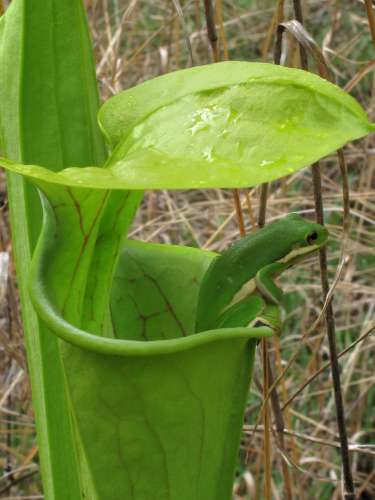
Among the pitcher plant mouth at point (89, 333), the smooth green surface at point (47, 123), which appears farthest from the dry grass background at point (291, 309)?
the pitcher plant mouth at point (89, 333)

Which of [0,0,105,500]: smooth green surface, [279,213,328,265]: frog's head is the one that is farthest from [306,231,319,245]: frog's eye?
[0,0,105,500]: smooth green surface

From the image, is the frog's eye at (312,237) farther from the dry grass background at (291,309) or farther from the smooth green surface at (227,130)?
the dry grass background at (291,309)

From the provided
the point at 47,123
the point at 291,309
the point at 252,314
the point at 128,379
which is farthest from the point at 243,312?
the point at 291,309

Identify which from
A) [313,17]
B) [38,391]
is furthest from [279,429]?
[313,17]

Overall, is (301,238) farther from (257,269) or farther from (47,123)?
(47,123)

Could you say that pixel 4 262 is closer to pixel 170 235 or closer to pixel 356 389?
pixel 170 235

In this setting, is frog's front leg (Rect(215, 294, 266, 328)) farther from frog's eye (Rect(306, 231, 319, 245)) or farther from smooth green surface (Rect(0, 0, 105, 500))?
smooth green surface (Rect(0, 0, 105, 500))
